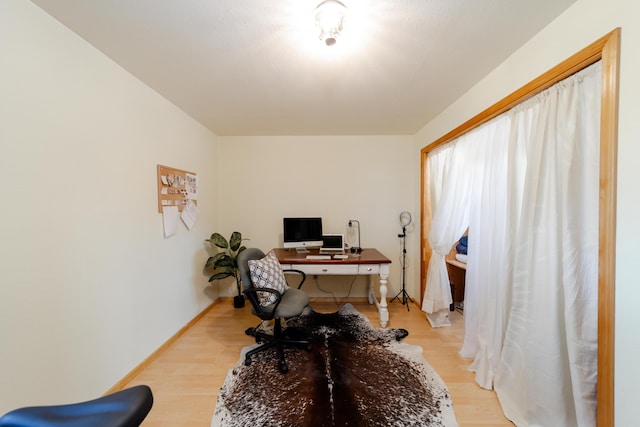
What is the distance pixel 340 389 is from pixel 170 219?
85.2 inches

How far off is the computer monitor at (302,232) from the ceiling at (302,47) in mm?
1412

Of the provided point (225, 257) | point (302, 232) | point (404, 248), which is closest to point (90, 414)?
point (225, 257)

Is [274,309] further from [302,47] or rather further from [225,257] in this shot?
[302,47]

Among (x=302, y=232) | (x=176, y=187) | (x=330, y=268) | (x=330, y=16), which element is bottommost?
(x=330, y=268)

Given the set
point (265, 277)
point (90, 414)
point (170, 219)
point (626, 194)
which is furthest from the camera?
point (170, 219)

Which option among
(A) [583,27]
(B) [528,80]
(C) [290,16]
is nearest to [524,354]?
(B) [528,80]

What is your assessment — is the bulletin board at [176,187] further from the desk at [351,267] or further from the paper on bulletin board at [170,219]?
the desk at [351,267]

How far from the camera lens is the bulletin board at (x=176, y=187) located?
221cm

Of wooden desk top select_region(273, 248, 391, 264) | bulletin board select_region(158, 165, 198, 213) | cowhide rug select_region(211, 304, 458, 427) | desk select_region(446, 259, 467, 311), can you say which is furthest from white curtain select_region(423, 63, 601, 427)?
bulletin board select_region(158, 165, 198, 213)

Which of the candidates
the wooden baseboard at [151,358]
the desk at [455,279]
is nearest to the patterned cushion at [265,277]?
the wooden baseboard at [151,358]

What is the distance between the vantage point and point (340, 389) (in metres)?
1.71

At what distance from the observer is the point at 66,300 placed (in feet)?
4.59

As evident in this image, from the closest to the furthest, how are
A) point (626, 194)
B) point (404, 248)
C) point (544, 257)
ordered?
point (626, 194), point (544, 257), point (404, 248)

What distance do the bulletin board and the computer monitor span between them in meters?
1.16
